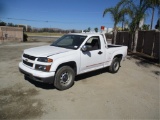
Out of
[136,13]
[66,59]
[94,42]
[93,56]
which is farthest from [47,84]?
[136,13]

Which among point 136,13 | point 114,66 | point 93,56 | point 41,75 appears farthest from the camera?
point 136,13

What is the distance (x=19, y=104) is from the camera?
454 cm

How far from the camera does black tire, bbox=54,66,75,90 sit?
537 cm

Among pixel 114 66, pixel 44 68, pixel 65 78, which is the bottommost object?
pixel 65 78

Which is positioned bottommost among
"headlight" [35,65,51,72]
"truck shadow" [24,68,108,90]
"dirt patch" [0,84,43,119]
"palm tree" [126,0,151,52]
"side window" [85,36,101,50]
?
"dirt patch" [0,84,43,119]

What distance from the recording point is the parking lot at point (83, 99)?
4211 millimetres

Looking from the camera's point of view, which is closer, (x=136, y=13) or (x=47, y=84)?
(x=47, y=84)

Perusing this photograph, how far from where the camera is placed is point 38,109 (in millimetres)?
4336

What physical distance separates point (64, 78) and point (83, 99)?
1.01 metres

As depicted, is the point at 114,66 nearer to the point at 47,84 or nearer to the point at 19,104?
the point at 47,84

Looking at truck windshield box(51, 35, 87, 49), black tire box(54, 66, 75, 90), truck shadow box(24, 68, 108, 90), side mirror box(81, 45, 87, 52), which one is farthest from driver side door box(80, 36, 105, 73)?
truck shadow box(24, 68, 108, 90)

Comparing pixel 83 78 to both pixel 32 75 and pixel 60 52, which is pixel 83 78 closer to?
pixel 60 52

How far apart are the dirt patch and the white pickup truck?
0.56 metres

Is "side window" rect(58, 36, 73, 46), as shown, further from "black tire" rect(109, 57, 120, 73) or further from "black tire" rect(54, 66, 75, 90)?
"black tire" rect(109, 57, 120, 73)
